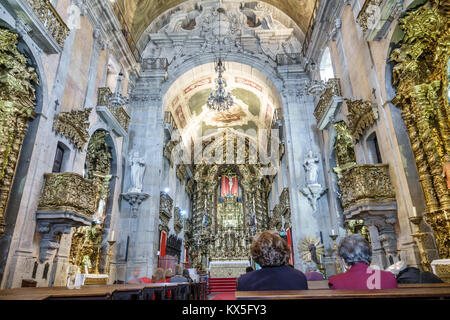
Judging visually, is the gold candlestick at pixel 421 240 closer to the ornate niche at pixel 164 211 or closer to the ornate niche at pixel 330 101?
the ornate niche at pixel 330 101

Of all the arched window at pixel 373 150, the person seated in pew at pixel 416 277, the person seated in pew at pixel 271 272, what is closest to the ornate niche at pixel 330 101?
the arched window at pixel 373 150

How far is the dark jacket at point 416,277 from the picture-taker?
3386mm

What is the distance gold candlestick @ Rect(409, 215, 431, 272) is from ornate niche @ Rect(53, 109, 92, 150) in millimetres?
8139

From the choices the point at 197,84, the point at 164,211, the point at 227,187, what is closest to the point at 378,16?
the point at 164,211

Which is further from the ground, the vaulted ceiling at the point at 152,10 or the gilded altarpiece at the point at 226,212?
the vaulted ceiling at the point at 152,10

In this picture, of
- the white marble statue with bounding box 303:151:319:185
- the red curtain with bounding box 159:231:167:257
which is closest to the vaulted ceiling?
the white marble statue with bounding box 303:151:319:185

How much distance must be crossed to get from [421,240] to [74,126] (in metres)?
8.36

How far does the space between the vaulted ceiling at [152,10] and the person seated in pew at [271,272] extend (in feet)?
39.9

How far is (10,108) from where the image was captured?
5953mm

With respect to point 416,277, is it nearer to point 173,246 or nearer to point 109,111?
point 109,111

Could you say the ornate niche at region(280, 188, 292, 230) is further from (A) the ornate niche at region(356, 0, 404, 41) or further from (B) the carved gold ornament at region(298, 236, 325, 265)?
(A) the ornate niche at region(356, 0, 404, 41)

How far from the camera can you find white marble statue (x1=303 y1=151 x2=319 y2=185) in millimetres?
11253

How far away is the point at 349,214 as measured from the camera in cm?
683
